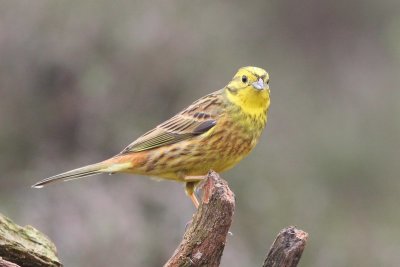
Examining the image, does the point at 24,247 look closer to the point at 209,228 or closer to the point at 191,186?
the point at 209,228

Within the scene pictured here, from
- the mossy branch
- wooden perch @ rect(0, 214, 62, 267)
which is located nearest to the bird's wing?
wooden perch @ rect(0, 214, 62, 267)

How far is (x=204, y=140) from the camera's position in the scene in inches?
315

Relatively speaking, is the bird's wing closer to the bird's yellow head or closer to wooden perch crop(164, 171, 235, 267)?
the bird's yellow head

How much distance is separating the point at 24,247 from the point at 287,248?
167 cm

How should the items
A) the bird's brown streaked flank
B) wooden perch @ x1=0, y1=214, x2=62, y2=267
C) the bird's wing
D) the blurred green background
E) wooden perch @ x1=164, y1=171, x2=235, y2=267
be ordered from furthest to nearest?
the blurred green background
the bird's wing
the bird's brown streaked flank
wooden perch @ x1=0, y1=214, x2=62, y2=267
wooden perch @ x1=164, y1=171, x2=235, y2=267

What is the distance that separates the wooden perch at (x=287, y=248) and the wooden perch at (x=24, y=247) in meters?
1.47

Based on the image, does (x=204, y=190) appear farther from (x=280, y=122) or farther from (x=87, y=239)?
(x=280, y=122)

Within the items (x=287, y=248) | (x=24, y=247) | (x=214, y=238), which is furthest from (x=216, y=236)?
(x=24, y=247)

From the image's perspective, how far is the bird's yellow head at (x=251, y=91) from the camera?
802cm

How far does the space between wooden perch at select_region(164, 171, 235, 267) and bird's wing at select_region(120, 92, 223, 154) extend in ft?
5.03

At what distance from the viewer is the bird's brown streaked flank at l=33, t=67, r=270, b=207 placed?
7949 mm

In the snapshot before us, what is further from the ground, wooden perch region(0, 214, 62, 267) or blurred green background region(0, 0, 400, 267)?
blurred green background region(0, 0, 400, 267)

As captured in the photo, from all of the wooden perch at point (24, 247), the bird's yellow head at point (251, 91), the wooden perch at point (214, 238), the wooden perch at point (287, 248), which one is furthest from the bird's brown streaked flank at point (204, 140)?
the wooden perch at point (287, 248)

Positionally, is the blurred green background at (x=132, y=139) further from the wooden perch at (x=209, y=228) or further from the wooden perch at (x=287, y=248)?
the wooden perch at (x=287, y=248)
